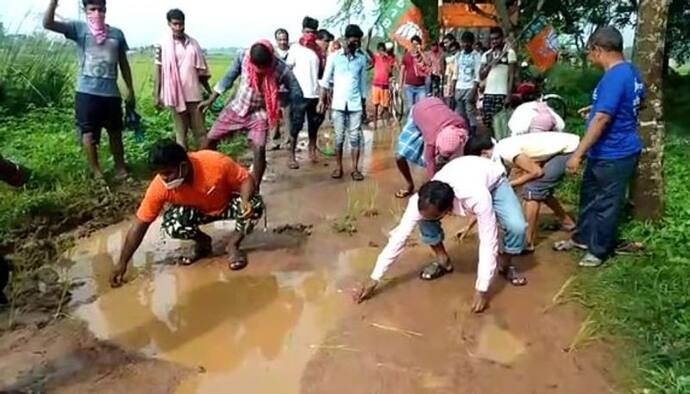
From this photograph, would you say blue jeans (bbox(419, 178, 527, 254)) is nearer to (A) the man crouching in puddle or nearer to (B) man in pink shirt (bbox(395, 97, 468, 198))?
(B) man in pink shirt (bbox(395, 97, 468, 198))

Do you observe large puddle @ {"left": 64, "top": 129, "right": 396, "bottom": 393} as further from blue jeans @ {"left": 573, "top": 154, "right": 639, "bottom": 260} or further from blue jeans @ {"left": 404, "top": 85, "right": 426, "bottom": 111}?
blue jeans @ {"left": 404, "top": 85, "right": 426, "bottom": 111}

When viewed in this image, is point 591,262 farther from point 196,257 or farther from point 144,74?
point 144,74

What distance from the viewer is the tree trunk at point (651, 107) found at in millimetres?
5215

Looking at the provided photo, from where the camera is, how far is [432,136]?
17.4 feet

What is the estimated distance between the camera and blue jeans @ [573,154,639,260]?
15.6ft

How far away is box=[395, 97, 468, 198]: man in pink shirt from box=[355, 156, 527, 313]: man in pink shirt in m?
0.57

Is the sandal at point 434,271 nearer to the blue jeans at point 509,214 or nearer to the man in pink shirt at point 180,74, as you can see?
the blue jeans at point 509,214

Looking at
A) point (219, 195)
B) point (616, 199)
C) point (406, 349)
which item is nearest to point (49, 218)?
point (219, 195)

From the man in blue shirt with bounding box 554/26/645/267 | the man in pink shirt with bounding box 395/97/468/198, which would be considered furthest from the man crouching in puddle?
the man in blue shirt with bounding box 554/26/645/267

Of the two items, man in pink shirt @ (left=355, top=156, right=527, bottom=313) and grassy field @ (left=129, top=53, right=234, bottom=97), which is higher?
grassy field @ (left=129, top=53, right=234, bottom=97)

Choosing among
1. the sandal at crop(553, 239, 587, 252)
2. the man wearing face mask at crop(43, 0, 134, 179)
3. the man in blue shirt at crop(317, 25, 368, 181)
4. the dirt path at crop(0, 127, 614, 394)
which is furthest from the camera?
the man in blue shirt at crop(317, 25, 368, 181)

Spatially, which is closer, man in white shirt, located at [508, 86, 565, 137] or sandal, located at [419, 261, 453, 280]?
sandal, located at [419, 261, 453, 280]

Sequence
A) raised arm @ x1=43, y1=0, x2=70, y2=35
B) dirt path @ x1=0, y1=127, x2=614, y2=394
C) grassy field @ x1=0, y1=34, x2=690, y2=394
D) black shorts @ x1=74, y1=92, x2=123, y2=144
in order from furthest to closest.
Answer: black shorts @ x1=74, y1=92, x2=123, y2=144 → raised arm @ x1=43, y1=0, x2=70, y2=35 → grassy field @ x1=0, y1=34, x2=690, y2=394 → dirt path @ x1=0, y1=127, x2=614, y2=394

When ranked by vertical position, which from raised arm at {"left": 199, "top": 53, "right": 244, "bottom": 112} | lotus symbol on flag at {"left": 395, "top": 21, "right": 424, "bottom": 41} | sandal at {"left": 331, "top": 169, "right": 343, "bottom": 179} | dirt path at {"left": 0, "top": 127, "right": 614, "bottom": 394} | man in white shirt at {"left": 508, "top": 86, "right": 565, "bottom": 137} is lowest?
dirt path at {"left": 0, "top": 127, "right": 614, "bottom": 394}
